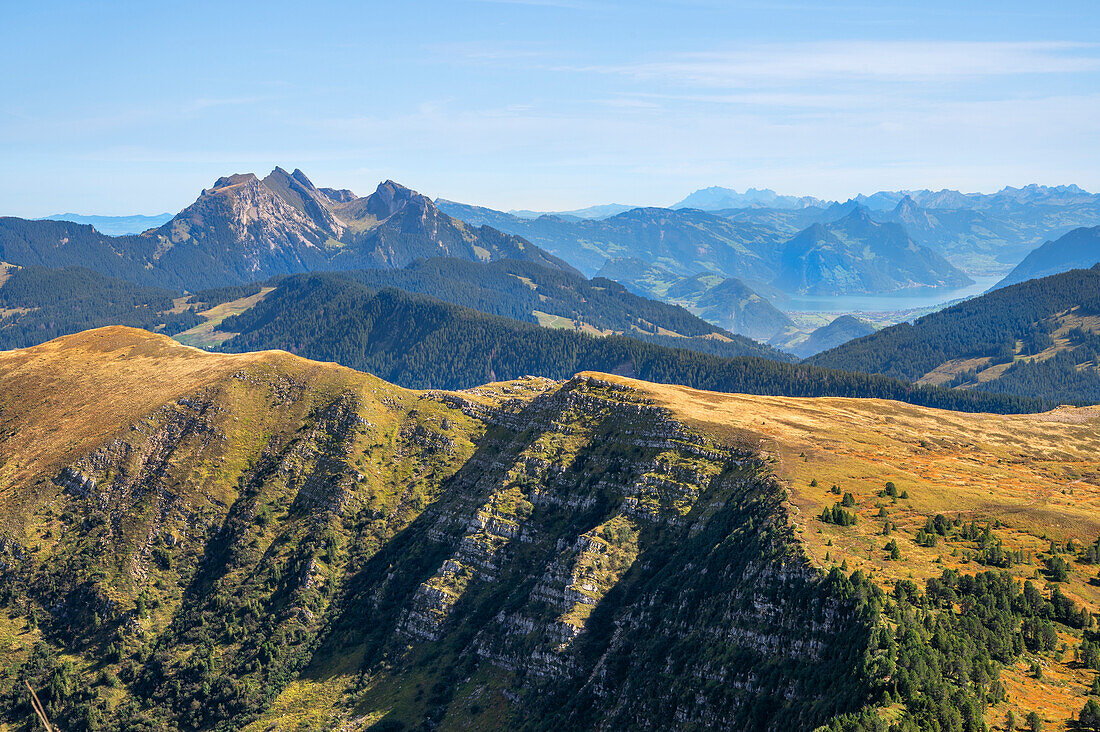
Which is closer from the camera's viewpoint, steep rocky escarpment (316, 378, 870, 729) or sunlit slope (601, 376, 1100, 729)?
sunlit slope (601, 376, 1100, 729)

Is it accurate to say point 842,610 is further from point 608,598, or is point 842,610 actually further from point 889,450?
point 889,450

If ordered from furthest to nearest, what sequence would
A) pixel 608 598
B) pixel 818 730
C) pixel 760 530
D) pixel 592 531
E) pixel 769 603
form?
1. pixel 592 531
2. pixel 608 598
3. pixel 760 530
4. pixel 769 603
5. pixel 818 730

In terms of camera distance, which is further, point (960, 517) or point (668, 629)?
point (668, 629)

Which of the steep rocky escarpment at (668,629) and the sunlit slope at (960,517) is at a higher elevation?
the sunlit slope at (960,517)

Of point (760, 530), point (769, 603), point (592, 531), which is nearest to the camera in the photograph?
point (769, 603)

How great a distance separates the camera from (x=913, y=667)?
325 ft

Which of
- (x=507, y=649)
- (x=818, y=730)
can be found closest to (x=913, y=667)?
(x=818, y=730)


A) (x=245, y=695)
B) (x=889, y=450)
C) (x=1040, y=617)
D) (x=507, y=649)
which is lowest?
(x=245, y=695)

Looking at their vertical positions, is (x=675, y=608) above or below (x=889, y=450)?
below

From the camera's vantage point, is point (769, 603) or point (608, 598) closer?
point (769, 603)

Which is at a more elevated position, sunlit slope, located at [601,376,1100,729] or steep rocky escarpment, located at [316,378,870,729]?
sunlit slope, located at [601,376,1100,729]

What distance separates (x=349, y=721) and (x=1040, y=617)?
14868cm

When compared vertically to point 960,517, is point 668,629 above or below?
below

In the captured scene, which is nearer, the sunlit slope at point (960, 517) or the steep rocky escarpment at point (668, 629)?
the sunlit slope at point (960, 517)
